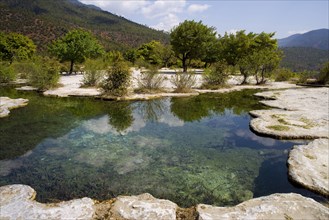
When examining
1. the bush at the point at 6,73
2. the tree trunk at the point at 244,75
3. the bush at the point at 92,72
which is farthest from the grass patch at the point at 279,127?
the bush at the point at 6,73

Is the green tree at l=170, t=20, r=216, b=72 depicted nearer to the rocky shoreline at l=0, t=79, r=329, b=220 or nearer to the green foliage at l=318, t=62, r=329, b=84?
the green foliage at l=318, t=62, r=329, b=84

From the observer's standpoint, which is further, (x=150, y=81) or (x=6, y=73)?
(x=6, y=73)

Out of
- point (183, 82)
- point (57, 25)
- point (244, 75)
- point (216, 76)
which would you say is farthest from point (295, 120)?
point (57, 25)

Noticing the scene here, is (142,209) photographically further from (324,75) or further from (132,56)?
(132,56)

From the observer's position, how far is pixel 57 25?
9269cm

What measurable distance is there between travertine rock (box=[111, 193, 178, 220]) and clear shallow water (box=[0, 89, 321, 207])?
990 mm

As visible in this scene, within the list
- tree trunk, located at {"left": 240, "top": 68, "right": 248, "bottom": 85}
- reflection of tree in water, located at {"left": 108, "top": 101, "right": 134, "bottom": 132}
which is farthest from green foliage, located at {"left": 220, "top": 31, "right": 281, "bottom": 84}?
reflection of tree in water, located at {"left": 108, "top": 101, "right": 134, "bottom": 132}

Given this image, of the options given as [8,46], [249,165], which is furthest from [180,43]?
[249,165]

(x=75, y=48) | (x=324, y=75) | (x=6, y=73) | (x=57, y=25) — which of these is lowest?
(x=6, y=73)

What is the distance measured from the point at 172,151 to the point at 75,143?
3.95 metres

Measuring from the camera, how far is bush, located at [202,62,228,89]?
25.7m

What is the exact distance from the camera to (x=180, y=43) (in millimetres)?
37969

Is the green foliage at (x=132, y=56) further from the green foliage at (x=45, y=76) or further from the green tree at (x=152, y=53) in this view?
the green foliage at (x=45, y=76)

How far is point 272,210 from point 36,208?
16.6 feet
